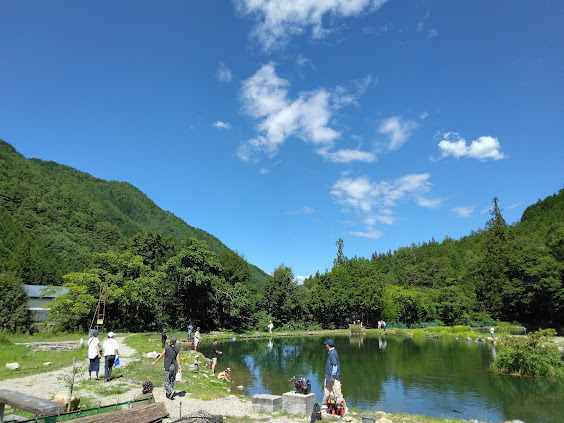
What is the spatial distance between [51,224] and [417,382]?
79.8 m

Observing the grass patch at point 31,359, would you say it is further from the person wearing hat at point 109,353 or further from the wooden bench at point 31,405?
the wooden bench at point 31,405

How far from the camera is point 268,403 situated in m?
9.70

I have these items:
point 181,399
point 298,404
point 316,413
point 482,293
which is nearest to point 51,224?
point 181,399

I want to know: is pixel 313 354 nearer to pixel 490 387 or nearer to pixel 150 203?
pixel 490 387

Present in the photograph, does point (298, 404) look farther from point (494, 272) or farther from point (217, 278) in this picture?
point (494, 272)

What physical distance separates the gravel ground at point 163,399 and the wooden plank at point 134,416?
106 centimetres

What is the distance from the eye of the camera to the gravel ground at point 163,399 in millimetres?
9203

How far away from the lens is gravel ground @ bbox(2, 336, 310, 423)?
920 centimetres

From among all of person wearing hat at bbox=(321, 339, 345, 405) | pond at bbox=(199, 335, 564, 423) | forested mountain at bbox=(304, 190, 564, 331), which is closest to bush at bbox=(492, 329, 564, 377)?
pond at bbox=(199, 335, 564, 423)

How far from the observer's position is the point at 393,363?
24.5 metres

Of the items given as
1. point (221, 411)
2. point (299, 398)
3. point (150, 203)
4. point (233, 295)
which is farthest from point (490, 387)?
point (150, 203)

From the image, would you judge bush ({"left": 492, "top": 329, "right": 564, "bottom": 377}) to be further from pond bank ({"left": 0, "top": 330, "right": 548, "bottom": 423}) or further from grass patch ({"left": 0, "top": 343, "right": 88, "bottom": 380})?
grass patch ({"left": 0, "top": 343, "right": 88, "bottom": 380})

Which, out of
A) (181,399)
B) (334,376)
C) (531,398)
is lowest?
(531,398)

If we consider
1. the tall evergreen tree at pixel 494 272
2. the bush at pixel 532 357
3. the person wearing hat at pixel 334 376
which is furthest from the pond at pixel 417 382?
the tall evergreen tree at pixel 494 272
